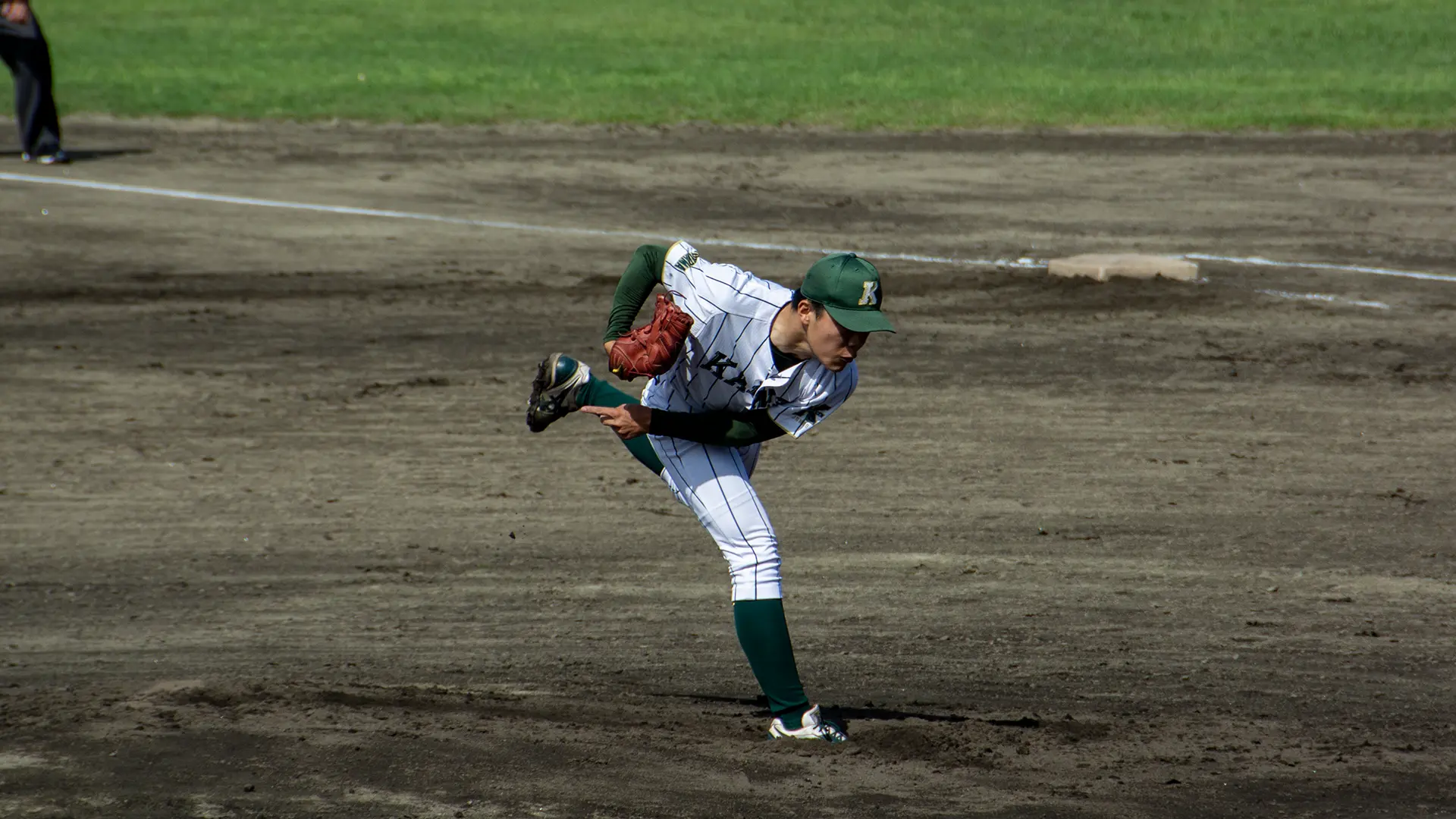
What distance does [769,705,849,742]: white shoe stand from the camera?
619cm

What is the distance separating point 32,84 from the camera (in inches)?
711

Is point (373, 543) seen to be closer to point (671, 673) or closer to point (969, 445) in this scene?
point (671, 673)

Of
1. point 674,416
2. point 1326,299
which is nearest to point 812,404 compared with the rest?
point 674,416

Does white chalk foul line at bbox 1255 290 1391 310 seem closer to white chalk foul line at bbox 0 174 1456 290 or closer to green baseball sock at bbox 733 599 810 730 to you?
white chalk foul line at bbox 0 174 1456 290

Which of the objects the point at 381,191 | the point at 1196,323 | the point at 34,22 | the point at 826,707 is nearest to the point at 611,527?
the point at 826,707

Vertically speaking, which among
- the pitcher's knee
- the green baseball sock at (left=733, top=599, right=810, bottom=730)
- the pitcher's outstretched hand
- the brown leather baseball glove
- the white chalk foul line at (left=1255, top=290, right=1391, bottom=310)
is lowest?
the white chalk foul line at (left=1255, top=290, right=1391, bottom=310)

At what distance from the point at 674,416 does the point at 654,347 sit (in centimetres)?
34

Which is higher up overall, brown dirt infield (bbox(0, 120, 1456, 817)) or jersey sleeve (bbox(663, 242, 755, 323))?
jersey sleeve (bbox(663, 242, 755, 323))

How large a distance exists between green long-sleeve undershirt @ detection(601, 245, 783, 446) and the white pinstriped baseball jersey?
0.21 feet

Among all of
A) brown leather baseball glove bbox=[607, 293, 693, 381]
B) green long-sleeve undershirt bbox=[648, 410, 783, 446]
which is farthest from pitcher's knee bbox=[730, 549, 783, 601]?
brown leather baseball glove bbox=[607, 293, 693, 381]

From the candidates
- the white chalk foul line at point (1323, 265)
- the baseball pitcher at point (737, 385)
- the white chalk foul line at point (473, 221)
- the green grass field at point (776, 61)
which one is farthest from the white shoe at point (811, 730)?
the green grass field at point (776, 61)

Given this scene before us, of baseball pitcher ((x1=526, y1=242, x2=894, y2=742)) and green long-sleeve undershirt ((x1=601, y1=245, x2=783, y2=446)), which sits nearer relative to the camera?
baseball pitcher ((x1=526, y1=242, x2=894, y2=742))

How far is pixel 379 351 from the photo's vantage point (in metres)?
12.2

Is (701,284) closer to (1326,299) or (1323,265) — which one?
(1326,299)
